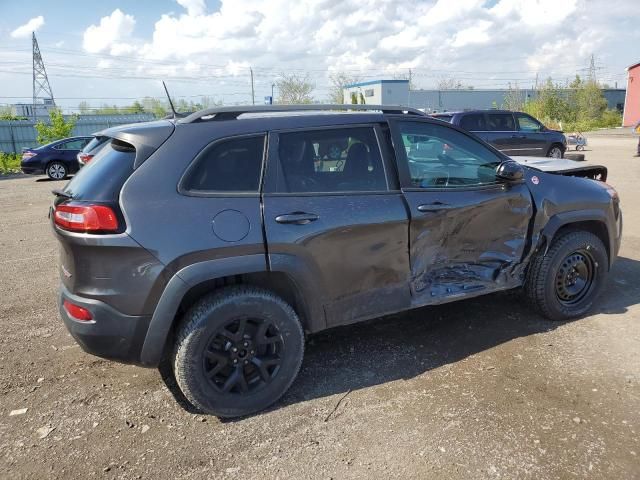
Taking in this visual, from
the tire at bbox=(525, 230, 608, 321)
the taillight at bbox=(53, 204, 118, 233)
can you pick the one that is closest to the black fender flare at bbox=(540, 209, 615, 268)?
the tire at bbox=(525, 230, 608, 321)

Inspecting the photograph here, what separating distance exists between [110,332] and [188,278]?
0.54m

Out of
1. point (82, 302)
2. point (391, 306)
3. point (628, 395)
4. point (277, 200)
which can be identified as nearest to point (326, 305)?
point (391, 306)

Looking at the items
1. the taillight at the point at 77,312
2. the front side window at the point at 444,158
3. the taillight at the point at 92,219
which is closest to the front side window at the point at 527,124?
the front side window at the point at 444,158

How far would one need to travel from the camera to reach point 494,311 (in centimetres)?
445

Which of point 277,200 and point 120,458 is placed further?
point 277,200

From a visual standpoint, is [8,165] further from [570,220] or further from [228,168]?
[570,220]

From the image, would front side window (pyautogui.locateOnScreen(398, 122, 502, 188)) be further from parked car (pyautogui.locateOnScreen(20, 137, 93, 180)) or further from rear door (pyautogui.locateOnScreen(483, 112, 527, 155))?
parked car (pyautogui.locateOnScreen(20, 137, 93, 180))

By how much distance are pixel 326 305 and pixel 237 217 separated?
2.73 feet

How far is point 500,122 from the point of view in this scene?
13336 mm

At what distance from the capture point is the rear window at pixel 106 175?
8.97ft

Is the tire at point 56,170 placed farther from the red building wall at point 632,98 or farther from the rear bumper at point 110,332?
the red building wall at point 632,98

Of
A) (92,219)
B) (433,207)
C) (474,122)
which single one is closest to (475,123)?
(474,122)

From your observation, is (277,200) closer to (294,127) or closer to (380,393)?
(294,127)

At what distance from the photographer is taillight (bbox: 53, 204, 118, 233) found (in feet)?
8.71
